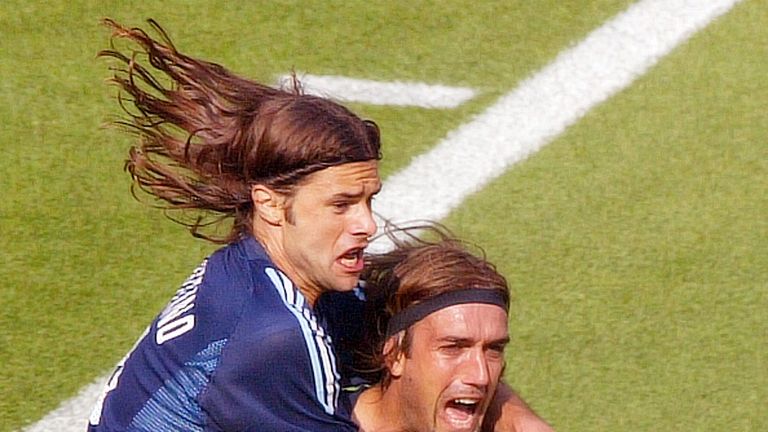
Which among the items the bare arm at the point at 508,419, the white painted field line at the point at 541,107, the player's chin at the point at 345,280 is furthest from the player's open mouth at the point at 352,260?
the white painted field line at the point at 541,107

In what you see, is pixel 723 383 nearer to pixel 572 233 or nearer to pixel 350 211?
pixel 572 233

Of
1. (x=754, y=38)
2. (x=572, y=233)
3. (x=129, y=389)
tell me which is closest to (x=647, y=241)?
(x=572, y=233)

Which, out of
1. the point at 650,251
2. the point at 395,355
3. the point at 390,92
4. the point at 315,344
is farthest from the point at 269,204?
the point at 390,92

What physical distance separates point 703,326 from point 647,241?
52 cm

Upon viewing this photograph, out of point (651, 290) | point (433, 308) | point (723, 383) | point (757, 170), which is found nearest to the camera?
point (433, 308)

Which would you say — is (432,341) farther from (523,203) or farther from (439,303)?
(523,203)

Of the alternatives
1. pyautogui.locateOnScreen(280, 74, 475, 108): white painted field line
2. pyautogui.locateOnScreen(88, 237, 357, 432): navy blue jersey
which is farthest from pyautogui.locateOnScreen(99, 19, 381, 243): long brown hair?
pyautogui.locateOnScreen(280, 74, 475, 108): white painted field line

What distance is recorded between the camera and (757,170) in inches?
246

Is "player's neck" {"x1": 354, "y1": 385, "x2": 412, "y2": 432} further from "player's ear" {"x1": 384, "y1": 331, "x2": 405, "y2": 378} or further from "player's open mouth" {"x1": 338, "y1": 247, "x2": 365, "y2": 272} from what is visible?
"player's open mouth" {"x1": 338, "y1": 247, "x2": 365, "y2": 272}

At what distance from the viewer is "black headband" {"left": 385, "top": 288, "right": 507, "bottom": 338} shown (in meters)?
3.75

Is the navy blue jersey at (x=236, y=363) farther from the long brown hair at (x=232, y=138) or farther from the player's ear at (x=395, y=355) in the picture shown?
the player's ear at (x=395, y=355)

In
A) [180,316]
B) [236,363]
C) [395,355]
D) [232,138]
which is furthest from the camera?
[395,355]

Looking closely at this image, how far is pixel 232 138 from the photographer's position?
3.66 meters

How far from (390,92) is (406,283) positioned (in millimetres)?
2959
